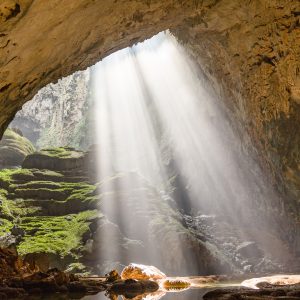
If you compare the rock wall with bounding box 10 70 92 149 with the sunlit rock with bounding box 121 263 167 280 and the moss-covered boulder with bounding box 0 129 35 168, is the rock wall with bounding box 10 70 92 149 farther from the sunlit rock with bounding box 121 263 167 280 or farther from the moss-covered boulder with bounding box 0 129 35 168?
the sunlit rock with bounding box 121 263 167 280

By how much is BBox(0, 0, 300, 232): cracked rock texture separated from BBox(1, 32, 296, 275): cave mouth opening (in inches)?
151

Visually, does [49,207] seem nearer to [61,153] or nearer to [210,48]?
[61,153]

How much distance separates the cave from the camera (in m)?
9.95

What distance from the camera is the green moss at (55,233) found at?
26531mm

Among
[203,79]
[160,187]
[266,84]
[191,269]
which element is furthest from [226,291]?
[160,187]

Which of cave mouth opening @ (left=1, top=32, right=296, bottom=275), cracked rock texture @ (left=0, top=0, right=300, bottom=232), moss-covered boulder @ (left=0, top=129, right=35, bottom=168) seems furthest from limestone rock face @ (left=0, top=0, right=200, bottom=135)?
moss-covered boulder @ (left=0, top=129, right=35, bottom=168)

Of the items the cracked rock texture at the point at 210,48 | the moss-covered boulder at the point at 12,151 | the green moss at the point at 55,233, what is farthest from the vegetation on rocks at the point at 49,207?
the cracked rock texture at the point at 210,48

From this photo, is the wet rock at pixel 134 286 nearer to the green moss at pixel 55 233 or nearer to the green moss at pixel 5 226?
the green moss at pixel 55 233

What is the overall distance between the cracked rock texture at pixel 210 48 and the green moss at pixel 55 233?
1588cm

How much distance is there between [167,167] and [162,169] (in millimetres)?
1728

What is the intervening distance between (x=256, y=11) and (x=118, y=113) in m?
60.4

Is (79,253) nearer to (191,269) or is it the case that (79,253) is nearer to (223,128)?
(191,269)

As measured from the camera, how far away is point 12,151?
50.6 m

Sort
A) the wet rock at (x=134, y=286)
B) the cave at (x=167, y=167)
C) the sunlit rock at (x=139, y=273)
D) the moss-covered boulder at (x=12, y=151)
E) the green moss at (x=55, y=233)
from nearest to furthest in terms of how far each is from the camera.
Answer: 1. the cave at (x=167, y=167)
2. the wet rock at (x=134, y=286)
3. the sunlit rock at (x=139, y=273)
4. the green moss at (x=55, y=233)
5. the moss-covered boulder at (x=12, y=151)
